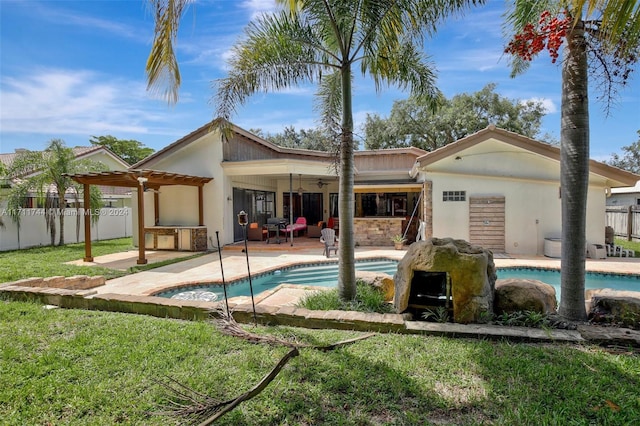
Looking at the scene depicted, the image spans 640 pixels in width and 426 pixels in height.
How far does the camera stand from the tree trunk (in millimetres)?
5930

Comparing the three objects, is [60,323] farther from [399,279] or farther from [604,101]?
[604,101]

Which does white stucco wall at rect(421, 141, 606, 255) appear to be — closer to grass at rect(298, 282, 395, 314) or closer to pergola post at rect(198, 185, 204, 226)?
grass at rect(298, 282, 395, 314)

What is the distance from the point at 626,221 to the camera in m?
17.6

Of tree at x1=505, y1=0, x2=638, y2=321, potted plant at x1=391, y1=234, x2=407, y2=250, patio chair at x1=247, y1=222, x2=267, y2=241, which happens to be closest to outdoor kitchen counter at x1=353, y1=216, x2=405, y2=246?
potted plant at x1=391, y1=234, x2=407, y2=250

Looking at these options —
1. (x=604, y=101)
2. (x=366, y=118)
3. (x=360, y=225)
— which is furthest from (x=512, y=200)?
(x=366, y=118)

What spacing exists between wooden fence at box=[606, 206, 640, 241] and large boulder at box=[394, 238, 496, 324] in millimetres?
18054

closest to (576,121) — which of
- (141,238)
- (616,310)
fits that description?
(616,310)

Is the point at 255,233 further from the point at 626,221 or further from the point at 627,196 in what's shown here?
the point at 627,196

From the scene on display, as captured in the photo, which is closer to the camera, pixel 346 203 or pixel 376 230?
pixel 346 203

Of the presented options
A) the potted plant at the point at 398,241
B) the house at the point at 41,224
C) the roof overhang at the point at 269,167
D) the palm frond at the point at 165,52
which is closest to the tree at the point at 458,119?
the potted plant at the point at 398,241

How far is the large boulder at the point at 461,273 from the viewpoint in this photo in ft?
14.9

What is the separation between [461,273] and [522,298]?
1.09 m

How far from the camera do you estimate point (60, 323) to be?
481cm

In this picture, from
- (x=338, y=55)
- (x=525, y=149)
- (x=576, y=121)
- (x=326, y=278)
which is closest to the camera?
(x=576, y=121)
